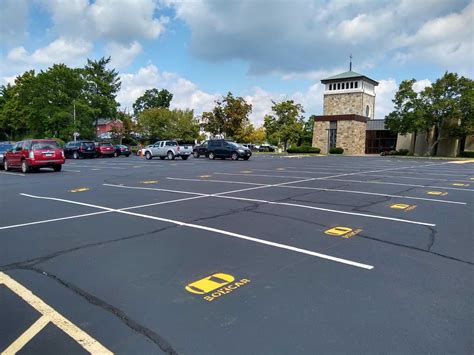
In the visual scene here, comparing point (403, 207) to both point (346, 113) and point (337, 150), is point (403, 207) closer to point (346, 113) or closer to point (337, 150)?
point (337, 150)

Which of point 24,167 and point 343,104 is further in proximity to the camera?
point 343,104

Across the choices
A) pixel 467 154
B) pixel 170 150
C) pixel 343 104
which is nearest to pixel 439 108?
pixel 467 154

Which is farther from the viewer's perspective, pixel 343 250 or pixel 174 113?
pixel 174 113

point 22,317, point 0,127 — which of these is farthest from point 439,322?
point 0,127

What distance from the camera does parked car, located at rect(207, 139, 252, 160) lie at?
3184cm

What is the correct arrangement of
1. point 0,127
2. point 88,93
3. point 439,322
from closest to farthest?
point 439,322 < point 88,93 < point 0,127

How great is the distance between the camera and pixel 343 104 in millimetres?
63250

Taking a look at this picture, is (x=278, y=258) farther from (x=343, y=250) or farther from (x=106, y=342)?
(x=106, y=342)

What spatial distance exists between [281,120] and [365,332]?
198 ft

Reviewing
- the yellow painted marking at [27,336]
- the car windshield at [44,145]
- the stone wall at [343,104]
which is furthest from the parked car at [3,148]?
the stone wall at [343,104]

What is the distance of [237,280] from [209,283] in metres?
0.33

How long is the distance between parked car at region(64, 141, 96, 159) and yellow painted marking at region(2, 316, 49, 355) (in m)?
36.5

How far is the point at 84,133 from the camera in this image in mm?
49562

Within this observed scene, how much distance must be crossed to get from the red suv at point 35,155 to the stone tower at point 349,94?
2012 inches
